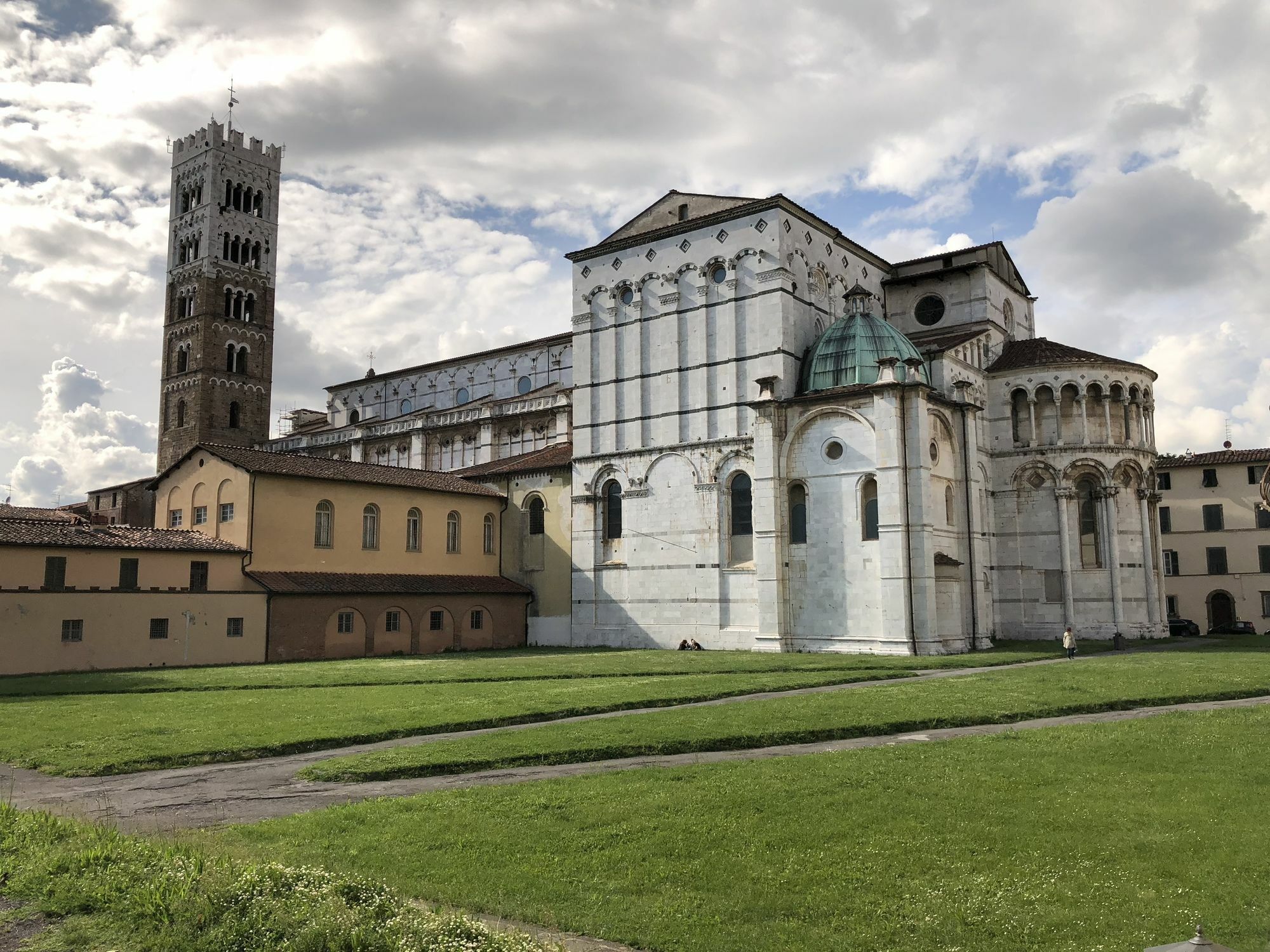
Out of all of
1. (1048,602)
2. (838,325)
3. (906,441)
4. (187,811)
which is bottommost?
(187,811)

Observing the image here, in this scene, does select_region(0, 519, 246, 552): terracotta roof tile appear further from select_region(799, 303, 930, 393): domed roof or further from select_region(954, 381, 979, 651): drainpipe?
select_region(954, 381, 979, 651): drainpipe

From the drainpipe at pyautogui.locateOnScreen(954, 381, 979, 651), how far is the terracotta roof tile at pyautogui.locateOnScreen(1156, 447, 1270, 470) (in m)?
20.3

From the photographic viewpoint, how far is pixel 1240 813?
10.3 meters

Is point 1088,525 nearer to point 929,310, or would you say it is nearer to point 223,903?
point 929,310

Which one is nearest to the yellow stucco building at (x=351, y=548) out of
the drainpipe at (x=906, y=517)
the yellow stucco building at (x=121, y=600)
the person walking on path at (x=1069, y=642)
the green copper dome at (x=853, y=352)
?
the yellow stucco building at (x=121, y=600)

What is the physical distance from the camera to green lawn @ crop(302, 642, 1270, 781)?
→ 14.7m

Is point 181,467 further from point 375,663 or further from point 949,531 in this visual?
point 949,531

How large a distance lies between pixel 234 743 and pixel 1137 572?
39310 millimetres

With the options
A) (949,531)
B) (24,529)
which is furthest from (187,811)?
(949,531)

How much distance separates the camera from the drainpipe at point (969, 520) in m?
39.2

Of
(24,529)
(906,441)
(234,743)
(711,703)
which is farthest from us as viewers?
(906,441)

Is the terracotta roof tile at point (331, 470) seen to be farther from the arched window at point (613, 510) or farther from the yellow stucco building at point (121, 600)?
the arched window at point (613, 510)

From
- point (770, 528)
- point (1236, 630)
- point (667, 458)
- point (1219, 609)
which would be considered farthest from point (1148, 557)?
point (667, 458)

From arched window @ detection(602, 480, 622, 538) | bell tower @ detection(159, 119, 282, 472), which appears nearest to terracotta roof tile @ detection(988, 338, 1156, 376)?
arched window @ detection(602, 480, 622, 538)
